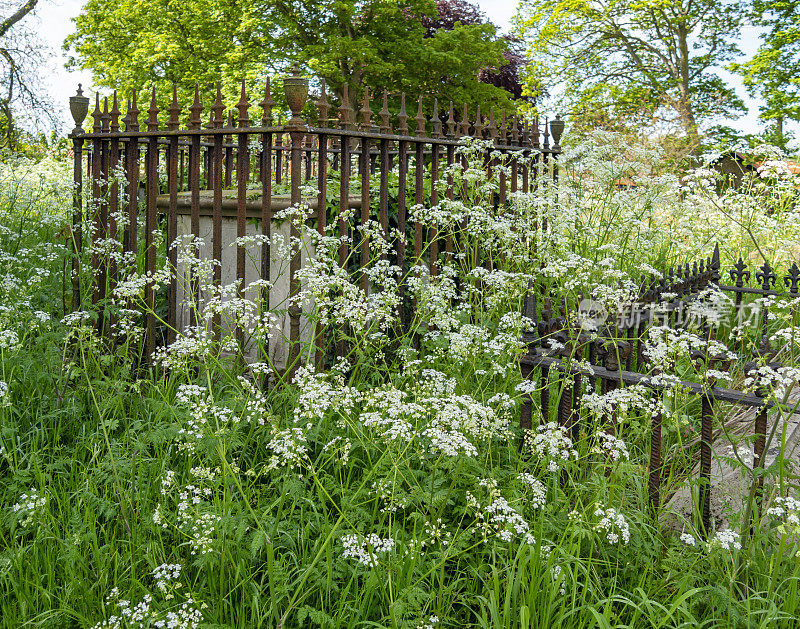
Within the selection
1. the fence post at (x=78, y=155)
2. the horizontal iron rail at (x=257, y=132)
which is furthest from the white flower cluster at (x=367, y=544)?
the fence post at (x=78, y=155)

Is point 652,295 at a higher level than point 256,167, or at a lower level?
lower

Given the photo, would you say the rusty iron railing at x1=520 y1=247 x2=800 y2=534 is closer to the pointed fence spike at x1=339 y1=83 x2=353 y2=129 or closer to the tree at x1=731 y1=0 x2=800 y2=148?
the pointed fence spike at x1=339 y1=83 x2=353 y2=129

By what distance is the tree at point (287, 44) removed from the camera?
17641 millimetres

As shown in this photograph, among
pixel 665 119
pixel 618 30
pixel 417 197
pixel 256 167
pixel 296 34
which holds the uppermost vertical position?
pixel 618 30

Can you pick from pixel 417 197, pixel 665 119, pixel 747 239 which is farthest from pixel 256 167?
pixel 665 119

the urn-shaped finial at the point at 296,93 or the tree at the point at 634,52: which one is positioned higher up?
the tree at the point at 634,52

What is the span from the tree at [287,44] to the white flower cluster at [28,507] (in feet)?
52.7

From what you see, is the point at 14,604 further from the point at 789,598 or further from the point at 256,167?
the point at 256,167

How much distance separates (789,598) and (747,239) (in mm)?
6710

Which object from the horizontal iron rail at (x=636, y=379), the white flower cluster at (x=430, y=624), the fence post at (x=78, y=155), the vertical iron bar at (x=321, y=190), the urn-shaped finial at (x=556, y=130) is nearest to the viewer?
the white flower cluster at (x=430, y=624)

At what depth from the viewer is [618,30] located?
22.1 meters

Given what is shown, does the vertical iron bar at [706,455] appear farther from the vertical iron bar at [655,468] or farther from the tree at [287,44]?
the tree at [287,44]

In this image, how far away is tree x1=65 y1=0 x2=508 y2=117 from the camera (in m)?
17.6

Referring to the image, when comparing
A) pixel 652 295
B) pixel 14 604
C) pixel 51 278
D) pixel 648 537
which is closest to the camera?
pixel 14 604
